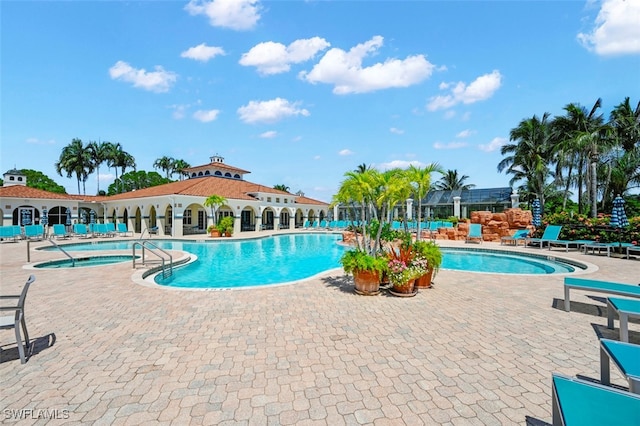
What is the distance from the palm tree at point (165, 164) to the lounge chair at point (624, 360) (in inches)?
2561

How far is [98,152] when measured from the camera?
46.9m

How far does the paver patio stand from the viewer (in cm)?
264

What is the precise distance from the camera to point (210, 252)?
53.5 feet

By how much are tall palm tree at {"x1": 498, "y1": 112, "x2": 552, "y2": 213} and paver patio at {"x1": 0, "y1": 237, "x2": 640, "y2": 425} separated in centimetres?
2560

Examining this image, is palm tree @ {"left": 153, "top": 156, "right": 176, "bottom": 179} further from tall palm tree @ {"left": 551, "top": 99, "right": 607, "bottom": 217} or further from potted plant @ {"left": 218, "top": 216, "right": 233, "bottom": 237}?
tall palm tree @ {"left": 551, "top": 99, "right": 607, "bottom": 217}

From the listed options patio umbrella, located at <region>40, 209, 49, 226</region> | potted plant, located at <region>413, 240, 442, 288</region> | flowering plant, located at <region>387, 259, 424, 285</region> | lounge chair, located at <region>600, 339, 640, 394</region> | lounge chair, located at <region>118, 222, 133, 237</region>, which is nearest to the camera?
lounge chair, located at <region>600, 339, 640, 394</region>

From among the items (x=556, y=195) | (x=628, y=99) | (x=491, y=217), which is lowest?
(x=491, y=217)

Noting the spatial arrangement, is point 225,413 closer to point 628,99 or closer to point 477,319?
point 477,319

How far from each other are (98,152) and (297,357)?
186 feet

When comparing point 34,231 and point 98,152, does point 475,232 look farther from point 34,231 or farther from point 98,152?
point 98,152

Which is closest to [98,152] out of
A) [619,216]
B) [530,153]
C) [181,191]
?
[181,191]

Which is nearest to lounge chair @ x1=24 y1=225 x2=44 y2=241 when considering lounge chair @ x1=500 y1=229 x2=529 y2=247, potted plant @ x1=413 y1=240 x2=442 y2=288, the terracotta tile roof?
the terracotta tile roof

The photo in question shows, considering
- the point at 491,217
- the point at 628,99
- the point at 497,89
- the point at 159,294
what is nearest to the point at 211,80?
the point at 159,294

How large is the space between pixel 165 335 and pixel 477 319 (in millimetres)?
4817
